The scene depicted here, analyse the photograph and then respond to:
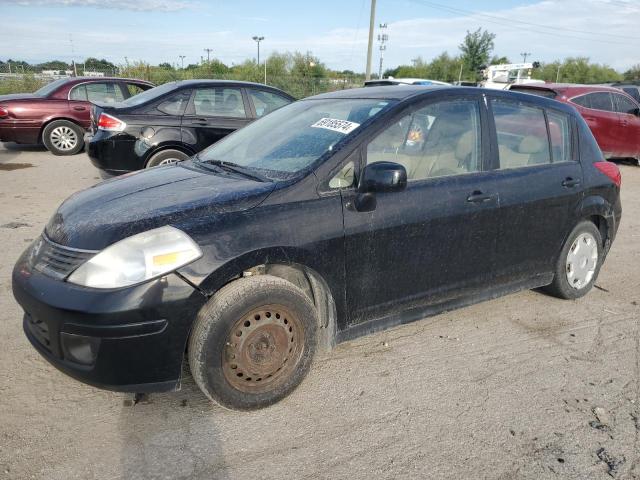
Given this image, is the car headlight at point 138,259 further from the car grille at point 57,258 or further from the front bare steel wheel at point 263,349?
the front bare steel wheel at point 263,349

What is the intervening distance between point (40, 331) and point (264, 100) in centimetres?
620

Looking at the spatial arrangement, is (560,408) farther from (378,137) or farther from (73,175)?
(73,175)

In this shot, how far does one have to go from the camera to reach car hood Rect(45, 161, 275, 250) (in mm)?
2494

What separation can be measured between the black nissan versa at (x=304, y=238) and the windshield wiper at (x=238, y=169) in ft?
0.07

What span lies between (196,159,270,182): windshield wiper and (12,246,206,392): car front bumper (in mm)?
830

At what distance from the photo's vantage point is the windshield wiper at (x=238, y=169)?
2.96 metres

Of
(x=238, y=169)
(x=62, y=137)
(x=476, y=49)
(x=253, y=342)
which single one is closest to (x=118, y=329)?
(x=253, y=342)

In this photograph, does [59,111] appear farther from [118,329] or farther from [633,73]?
[633,73]

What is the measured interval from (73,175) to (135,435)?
733 centimetres

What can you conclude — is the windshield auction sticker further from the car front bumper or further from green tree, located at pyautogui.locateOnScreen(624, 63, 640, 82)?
green tree, located at pyautogui.locateOnScreen(624, 63, 640, 82)

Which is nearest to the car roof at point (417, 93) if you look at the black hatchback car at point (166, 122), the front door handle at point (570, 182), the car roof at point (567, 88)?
the front door handle at point (570, 182)

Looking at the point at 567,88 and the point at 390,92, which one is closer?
the point at 390,92

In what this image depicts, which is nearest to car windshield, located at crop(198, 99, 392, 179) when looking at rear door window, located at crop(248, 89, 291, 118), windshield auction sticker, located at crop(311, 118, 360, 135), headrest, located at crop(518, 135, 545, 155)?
windshield auction sticker, located at crop(311, 118, 360, 135)

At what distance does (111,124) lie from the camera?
22.7 ft
